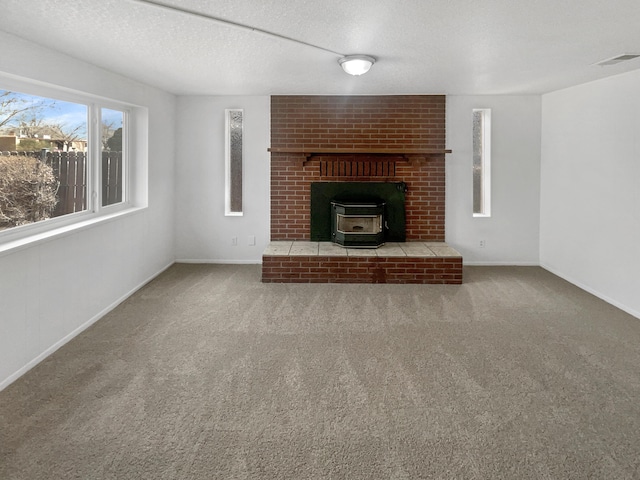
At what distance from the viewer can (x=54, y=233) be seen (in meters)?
3.64

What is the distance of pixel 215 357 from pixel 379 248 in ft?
9.89

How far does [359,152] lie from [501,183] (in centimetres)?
188

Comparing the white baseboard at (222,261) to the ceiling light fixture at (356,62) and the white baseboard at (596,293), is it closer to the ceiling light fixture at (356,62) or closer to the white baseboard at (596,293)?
the ceiling light fixture at (356,62)

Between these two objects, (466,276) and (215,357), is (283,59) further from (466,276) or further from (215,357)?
(466,276)

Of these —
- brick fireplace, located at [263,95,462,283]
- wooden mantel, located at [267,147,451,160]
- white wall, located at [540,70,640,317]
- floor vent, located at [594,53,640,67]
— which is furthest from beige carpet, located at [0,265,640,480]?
wooden mantel, located at [267,147,451,160]

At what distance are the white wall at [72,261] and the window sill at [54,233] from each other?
3 cm

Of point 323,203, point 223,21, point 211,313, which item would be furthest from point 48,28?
point 323,203

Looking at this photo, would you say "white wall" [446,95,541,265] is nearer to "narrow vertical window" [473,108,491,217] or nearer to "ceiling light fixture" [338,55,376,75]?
"narrow vertical window" [473,108,491,217]

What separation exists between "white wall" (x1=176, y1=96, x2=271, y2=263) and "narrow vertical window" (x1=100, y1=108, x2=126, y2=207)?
4.40 ft

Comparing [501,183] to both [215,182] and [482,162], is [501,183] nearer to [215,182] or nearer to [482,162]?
[482,162]

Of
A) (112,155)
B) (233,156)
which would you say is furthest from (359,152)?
(112,155)

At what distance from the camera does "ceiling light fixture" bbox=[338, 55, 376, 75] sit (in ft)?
12.5

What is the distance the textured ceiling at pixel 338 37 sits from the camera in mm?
2666

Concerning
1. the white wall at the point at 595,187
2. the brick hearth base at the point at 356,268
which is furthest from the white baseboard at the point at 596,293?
the brick hearth base at the point at 356,268
